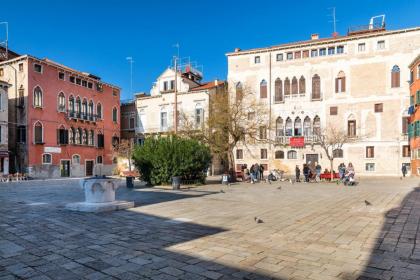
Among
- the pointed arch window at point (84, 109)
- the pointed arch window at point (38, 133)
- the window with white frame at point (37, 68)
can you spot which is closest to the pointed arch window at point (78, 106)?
the pointed arch window at point (84, 109)

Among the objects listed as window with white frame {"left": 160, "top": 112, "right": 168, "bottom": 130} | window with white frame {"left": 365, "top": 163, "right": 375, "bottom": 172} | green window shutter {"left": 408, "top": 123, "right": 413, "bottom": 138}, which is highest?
window with white frame {"left": 160, "top": 112, "right": 168, "bottom": 130}

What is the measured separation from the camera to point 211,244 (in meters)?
6.29

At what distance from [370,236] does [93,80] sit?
4165 centimetres

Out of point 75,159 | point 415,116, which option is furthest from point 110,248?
point 75,159

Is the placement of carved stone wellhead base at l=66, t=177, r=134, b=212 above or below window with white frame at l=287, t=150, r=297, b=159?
below

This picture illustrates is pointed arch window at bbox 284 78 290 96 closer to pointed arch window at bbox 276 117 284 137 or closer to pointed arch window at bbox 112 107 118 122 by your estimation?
pointed arch window at bbox 276 117 284 137

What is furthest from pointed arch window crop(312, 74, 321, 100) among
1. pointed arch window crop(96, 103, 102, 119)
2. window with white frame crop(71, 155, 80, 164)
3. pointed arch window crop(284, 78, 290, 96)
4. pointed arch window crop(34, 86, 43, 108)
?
pointed arch window crop(34, 86, 43, 108)

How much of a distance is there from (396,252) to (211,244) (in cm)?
324

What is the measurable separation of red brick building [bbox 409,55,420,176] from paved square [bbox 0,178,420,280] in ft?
77.5

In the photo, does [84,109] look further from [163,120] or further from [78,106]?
[163,120]

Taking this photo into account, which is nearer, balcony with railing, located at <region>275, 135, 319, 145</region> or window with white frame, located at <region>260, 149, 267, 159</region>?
balcony with railing, located at <region>275, 135, 319, 145</region>

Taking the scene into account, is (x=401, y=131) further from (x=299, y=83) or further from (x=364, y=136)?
(x=299, y=83)

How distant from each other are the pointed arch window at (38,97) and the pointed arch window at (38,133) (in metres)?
1.92

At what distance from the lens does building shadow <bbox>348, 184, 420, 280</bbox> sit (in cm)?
463
